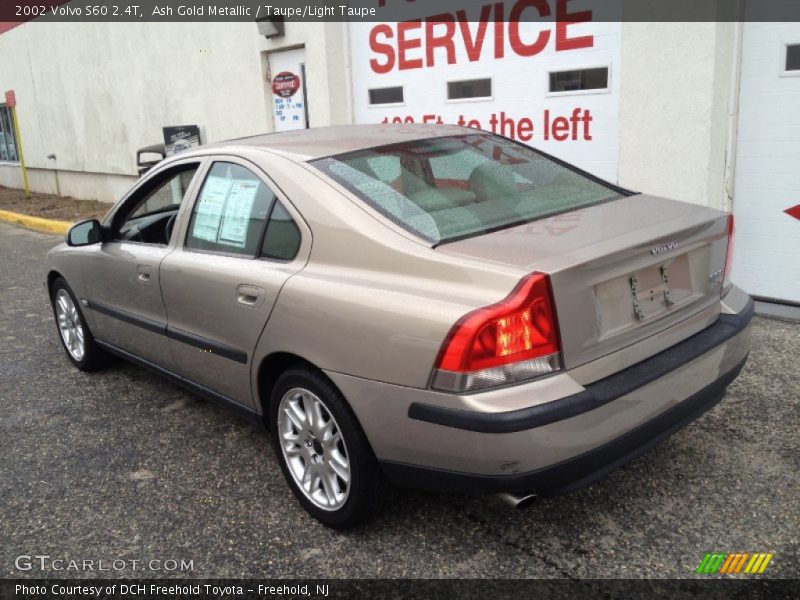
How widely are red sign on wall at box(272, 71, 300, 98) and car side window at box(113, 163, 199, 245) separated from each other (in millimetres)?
5279

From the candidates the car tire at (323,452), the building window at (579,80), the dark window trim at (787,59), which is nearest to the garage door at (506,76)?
the building window at (579,80)

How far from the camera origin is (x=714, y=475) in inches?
129

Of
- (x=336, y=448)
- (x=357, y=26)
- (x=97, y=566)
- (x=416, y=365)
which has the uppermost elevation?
(x=357, y=26)

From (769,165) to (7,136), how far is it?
19.5 meters

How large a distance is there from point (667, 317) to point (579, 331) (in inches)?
19.6

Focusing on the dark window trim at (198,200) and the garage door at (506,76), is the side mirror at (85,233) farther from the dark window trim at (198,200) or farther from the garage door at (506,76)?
the garage door at (506,76)

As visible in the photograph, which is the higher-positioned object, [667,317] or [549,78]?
[549,78]

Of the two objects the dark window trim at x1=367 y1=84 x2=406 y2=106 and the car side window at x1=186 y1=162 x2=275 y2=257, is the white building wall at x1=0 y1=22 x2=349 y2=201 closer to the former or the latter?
the dark window trim at x1=367 y1=84 x2=406 y2=106

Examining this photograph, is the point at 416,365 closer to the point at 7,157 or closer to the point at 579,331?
the point at 579,331

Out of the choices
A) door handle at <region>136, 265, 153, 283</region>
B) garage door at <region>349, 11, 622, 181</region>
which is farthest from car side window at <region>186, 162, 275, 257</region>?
garage door at <region>349, 11, 622, 181</region>

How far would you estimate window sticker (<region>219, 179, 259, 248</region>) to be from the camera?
3.44 m

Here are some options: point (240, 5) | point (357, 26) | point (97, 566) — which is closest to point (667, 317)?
point (97, 566)

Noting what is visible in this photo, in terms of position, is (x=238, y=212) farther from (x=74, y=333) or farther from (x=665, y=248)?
(x=74, y=333)

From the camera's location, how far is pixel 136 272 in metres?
4.07
